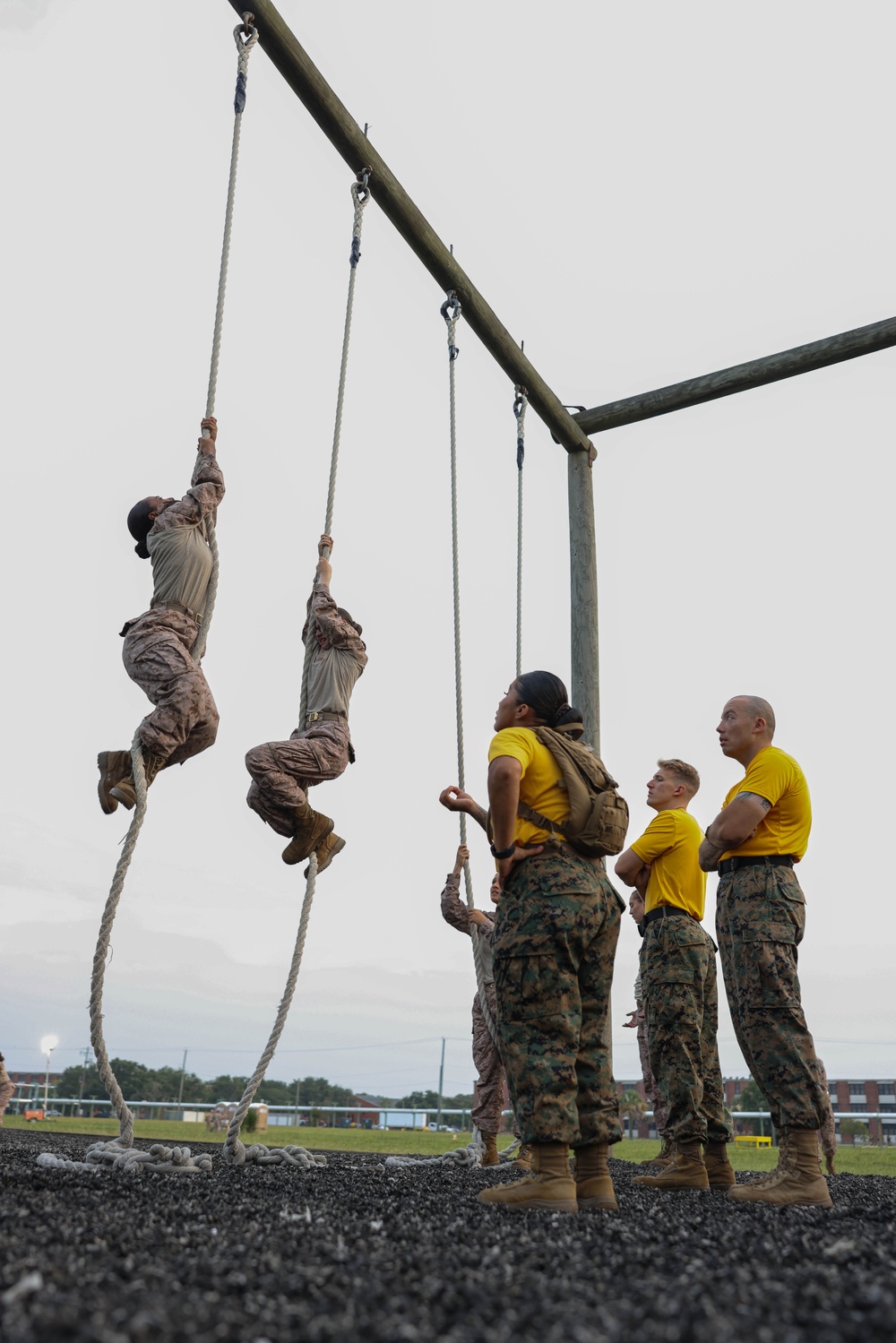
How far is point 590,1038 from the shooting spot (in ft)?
11.6

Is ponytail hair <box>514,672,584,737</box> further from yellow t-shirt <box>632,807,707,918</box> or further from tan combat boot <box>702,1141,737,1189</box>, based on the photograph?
tan combat boot <box>702,1141,737,1189</box>

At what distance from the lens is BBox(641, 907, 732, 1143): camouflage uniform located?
4.59 meters

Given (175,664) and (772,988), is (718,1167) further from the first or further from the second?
(175,664)

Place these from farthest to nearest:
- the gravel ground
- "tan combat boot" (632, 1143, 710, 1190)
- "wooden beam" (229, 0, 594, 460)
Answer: "wooden beam" (229, 0, 594, 460), "tan combat boot" (632, 1143, 710, 1190), the gravel ground

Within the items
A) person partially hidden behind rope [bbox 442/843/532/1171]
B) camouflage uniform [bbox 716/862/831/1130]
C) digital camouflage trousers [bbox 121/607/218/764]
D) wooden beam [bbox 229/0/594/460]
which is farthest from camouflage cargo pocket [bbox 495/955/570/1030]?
wooden beam [bbox 229/0/594/460]

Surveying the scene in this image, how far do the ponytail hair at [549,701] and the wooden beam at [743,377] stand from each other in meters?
4.43

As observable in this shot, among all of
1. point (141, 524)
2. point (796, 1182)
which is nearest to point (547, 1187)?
point (796, 1182)

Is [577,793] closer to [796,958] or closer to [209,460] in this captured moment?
[796,958]

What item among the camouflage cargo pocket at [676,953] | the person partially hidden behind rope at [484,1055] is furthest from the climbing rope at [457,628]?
the camouflage cargo pocket at [676,953]

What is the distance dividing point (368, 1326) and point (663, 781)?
4082 mm

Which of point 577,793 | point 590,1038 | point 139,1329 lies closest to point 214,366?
point 577,793

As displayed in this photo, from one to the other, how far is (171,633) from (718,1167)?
12.6 ft

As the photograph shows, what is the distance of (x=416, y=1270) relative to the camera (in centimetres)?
204

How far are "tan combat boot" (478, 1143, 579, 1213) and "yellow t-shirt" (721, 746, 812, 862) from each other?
1.63 metres
